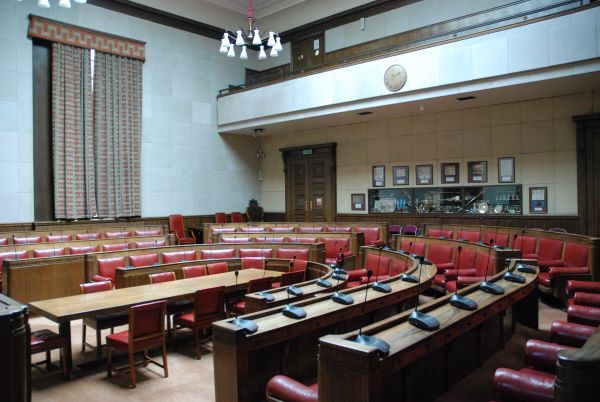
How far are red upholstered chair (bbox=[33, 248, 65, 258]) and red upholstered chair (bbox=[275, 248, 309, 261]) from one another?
3421 mm

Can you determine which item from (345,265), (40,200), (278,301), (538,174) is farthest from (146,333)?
(538,174)

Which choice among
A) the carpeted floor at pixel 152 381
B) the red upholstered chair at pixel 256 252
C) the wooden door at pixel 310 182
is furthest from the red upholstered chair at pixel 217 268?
the wooden door at pixel 310 182

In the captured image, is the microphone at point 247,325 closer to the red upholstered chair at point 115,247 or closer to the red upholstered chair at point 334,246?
the red upholstered chair at point 334,246

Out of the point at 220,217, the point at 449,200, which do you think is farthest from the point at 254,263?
the point at 220,217

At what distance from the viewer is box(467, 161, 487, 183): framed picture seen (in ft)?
32.6

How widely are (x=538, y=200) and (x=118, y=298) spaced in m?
8.27

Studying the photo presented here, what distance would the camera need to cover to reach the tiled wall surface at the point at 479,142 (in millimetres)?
8969

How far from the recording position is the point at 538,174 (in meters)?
9.29

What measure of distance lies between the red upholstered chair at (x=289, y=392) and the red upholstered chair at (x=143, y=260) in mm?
4704

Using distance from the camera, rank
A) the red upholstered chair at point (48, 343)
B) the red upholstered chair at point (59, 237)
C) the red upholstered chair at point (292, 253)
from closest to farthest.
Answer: the red upholstered chair at point (48, 343) → the red upholstered chair at point (292, 253) → the red upholstered chair at point (59, 237)

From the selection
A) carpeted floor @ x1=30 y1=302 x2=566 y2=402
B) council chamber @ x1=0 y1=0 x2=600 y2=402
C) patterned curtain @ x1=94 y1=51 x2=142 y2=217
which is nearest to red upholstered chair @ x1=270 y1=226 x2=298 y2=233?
council chamber @ x1=0 y1=0 x2=600 y2=402

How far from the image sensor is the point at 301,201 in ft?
43.9

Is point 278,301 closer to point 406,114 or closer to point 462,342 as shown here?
point 462,342

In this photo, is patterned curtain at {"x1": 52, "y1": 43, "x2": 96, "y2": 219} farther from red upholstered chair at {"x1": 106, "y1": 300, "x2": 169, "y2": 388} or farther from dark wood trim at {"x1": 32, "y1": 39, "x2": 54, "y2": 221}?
red upholstered chair at {"x1": 106, "y1": 300, "x2": 169, "y2": 388}
